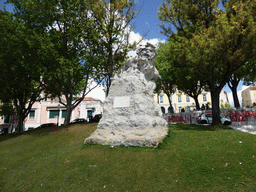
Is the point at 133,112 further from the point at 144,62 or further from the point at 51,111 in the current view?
the point at 51,111

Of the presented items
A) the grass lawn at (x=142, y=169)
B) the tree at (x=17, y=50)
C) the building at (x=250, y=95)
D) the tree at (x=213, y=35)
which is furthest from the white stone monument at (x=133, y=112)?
the building at (x=250, y=95)

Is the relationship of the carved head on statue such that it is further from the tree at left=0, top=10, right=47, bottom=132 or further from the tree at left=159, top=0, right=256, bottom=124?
the tree at left=0, top=10, right=47, bottom=132

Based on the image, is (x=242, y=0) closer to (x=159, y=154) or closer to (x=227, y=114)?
(x=227, y=114)

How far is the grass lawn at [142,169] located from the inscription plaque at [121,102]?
2349mm

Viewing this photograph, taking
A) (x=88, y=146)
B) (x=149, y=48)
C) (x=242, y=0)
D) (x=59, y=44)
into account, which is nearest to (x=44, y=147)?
(x=88, y=146)

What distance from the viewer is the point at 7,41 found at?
12242mm

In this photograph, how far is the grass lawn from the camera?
367 cm

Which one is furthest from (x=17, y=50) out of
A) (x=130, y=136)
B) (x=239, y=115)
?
(x=239, y=115)

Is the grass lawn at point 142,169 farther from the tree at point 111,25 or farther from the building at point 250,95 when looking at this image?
the building at point 250,95

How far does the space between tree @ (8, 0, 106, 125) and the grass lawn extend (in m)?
9.42

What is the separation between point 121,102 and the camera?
310 inches

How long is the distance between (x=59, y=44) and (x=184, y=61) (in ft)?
39.6

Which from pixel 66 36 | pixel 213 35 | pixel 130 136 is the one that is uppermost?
pixel 66 36

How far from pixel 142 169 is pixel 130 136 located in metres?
2.13
